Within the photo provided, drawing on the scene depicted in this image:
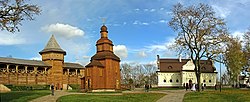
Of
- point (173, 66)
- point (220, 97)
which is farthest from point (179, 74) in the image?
point (220, 97)

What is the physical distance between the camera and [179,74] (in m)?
77.5

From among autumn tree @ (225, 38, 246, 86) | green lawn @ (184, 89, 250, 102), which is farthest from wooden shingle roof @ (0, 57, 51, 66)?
autumn tree @ (225, 38, 246, 86)

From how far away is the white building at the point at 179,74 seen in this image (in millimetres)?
75438

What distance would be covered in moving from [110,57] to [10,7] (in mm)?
30849

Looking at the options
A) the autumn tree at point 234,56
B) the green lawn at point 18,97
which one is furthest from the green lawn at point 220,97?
the green lawn at point 18,97

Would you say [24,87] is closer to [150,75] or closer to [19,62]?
[19,62]

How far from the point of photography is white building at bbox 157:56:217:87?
75438mm

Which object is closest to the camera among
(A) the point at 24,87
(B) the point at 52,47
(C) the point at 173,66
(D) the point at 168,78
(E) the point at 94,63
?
(E) the point at 94,63

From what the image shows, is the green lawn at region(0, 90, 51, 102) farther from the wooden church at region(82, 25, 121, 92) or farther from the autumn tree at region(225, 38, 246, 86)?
the autumn tree at region(225, 38, 246, 86)

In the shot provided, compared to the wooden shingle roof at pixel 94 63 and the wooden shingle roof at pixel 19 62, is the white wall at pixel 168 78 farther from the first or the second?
the wooden shingle roof at pixel 19 62

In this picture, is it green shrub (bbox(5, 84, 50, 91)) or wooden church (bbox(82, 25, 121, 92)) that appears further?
green shrub (bbox(5, 84, 50, 91))

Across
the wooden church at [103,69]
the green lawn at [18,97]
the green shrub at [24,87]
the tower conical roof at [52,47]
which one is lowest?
the green shrub at [24,87]

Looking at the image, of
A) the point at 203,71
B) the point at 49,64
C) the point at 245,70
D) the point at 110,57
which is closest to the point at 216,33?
the point at 110,57

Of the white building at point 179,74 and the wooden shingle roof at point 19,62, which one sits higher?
the wooden shingle roof at point 19,62
